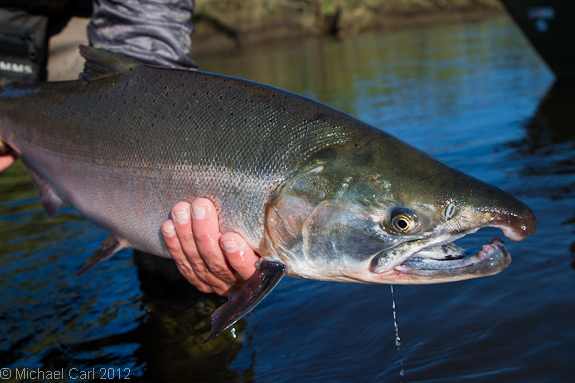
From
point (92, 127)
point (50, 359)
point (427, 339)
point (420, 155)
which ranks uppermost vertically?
point (420, 155)

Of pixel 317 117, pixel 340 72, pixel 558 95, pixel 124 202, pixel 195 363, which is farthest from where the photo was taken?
pixel 340 72

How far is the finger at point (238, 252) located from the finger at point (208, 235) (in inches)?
2.7

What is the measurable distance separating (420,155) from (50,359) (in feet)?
7.59

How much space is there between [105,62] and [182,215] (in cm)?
101

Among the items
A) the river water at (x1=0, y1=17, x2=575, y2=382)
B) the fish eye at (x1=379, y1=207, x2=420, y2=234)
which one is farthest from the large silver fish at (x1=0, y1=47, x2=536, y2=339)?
the river water at (x1=0, y1=17, x2=575, y2=382)

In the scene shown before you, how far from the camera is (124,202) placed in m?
2.64

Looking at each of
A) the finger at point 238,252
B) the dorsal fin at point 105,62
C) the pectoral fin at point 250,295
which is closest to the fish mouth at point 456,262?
the pectoral fin at point 250,295

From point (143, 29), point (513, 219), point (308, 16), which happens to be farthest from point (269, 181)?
point (308, 16)

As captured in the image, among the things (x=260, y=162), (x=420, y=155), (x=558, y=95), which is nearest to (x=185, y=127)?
(x=260, y=162)

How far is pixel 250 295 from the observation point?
209 cm

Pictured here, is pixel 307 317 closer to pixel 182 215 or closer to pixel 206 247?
pixel 206 247

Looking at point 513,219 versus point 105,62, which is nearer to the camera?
point 513,219

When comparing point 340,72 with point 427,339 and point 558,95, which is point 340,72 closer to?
point 558,95

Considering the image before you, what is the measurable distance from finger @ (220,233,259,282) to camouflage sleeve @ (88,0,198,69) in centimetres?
144
